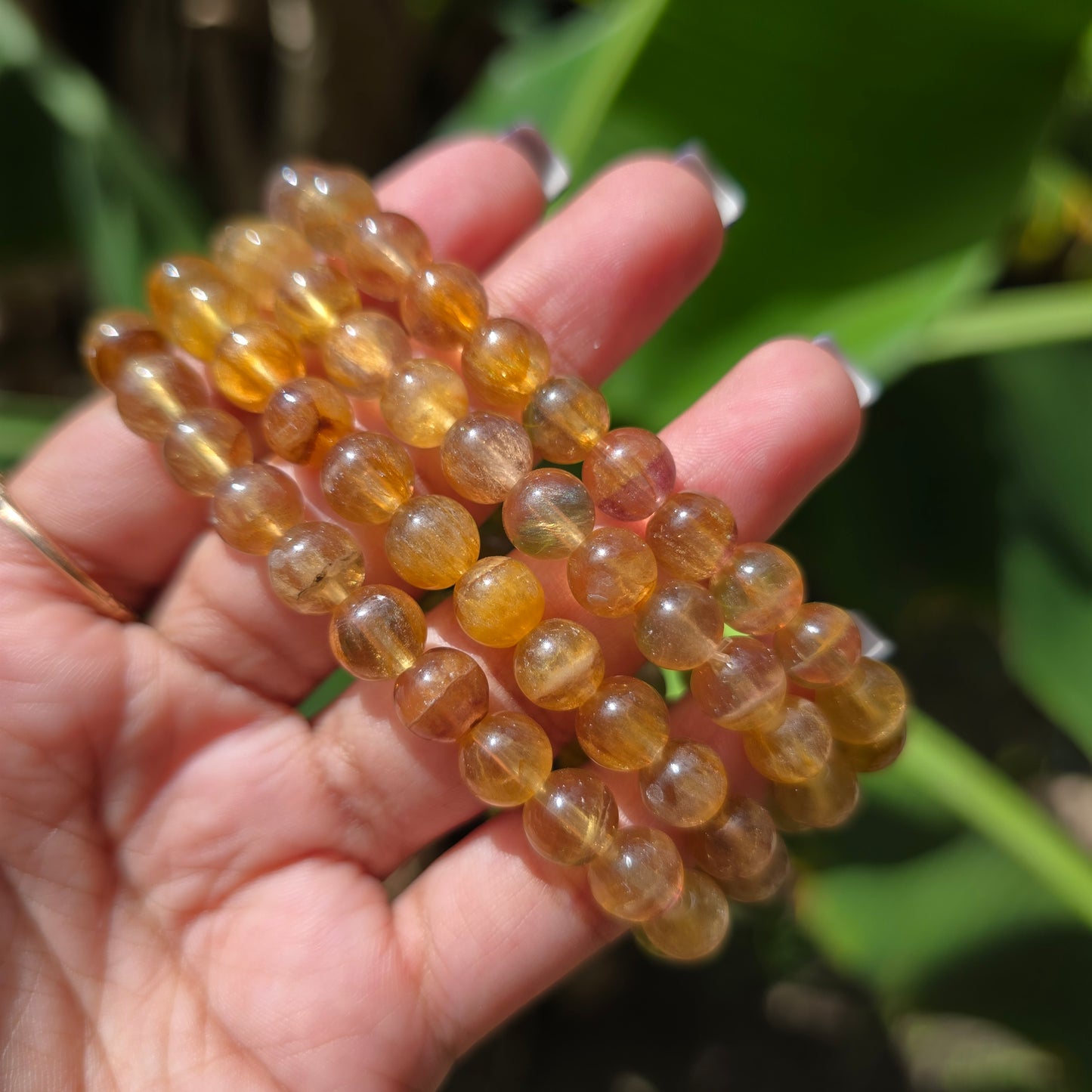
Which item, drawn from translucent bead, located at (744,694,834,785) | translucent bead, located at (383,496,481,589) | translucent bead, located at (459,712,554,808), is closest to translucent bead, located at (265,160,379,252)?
translucent bead, located at (383,496,481,589)

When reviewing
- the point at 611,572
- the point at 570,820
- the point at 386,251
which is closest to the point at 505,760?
the point at 570,820

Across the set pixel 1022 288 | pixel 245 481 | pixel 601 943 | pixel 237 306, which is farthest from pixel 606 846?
pixel 1022 288

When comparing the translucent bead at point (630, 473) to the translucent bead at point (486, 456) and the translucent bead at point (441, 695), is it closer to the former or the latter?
the translucent bead at point (486, 456)

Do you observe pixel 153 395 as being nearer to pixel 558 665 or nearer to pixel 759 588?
pixel 558 665

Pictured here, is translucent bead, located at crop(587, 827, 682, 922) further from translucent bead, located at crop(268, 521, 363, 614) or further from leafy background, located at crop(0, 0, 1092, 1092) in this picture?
leafy background, located at crop(0, 0, 1092, 1092)

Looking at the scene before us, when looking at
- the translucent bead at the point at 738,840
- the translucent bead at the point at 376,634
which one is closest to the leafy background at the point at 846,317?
the translucent bead at the point at 738,840

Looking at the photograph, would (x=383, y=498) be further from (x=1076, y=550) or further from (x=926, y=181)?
(x=1076, y=550)
